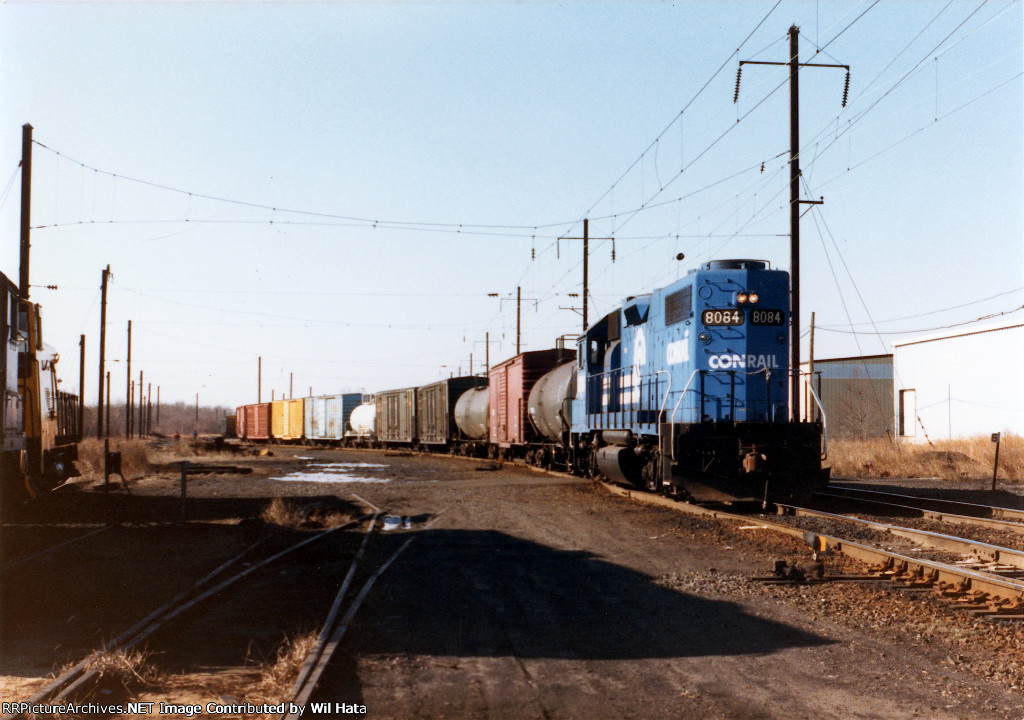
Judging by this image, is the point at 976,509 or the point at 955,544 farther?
the point at 976,509

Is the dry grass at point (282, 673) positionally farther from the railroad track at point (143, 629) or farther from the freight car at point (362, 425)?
the freight car at point (362, 425)

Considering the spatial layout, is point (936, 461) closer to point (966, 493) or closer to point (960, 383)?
point (966, 493)

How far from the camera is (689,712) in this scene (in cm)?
507

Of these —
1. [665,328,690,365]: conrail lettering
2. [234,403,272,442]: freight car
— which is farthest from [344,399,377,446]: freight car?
[665,328,690,365]: conrail lettering

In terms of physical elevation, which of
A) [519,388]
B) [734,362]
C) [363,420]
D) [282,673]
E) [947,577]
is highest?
[734,362]

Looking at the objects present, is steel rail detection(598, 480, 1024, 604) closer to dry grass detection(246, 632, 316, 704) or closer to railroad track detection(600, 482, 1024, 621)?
railroad track detection(600, 482, 1024, 621)

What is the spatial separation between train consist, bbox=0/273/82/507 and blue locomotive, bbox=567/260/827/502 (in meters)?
9.85

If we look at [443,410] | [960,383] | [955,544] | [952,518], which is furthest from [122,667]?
[960,383]

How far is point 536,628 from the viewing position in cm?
708

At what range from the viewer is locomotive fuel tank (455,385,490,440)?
111 feet

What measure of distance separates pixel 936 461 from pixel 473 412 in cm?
1706

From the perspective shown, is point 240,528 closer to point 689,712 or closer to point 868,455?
point 689,712

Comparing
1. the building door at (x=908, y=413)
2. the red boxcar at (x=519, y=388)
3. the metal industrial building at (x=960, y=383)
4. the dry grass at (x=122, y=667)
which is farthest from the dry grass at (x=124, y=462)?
the building door at (x=908, y=413)

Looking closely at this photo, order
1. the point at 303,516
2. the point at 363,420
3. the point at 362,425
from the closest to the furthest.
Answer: the point at 303,516
the point at 363,420
the point at 362,425
